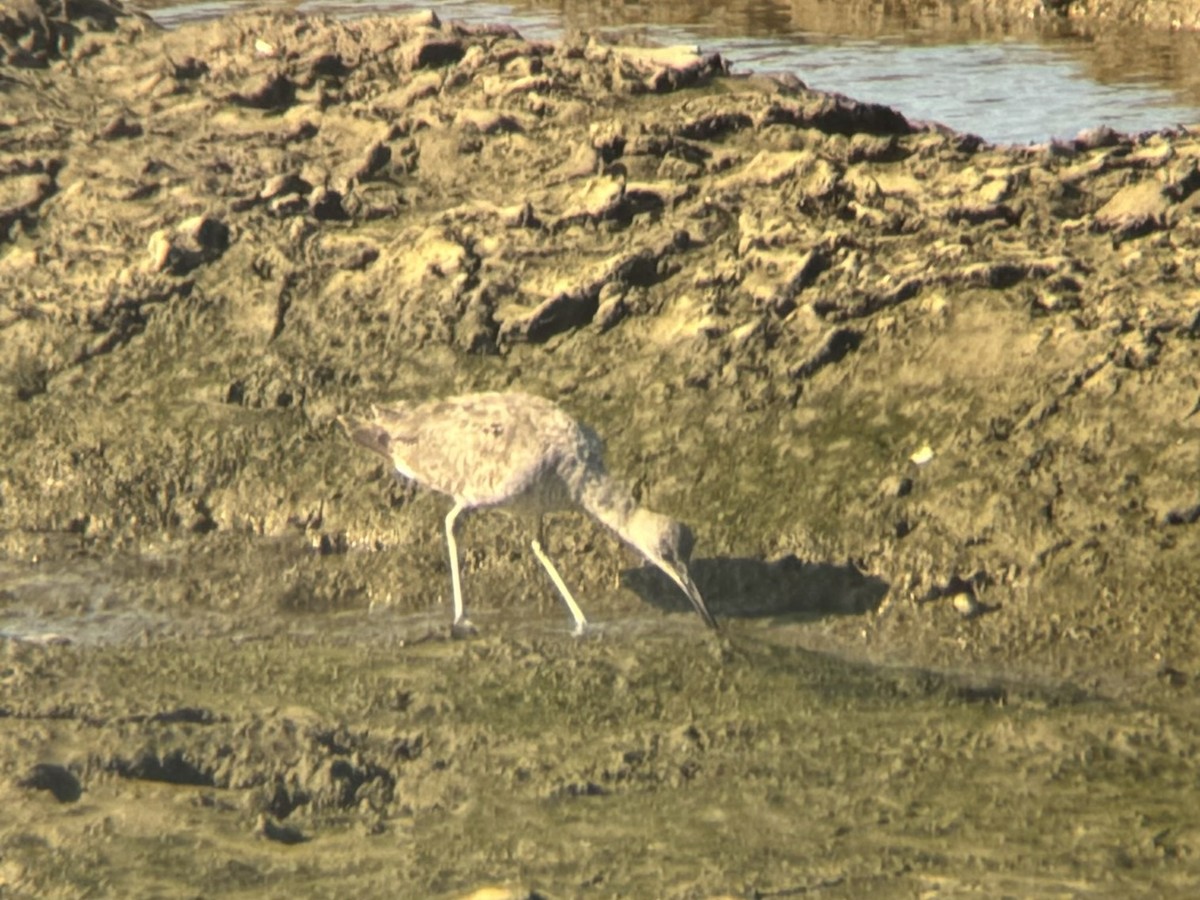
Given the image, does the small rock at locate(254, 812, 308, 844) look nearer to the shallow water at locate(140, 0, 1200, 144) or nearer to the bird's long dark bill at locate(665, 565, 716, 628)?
the bird's long dark bill at locate(665, 565, 716, 628)

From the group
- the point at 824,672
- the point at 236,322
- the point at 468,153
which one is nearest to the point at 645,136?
the point at 468,153

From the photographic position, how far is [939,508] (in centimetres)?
733

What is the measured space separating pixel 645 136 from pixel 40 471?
3071 mm

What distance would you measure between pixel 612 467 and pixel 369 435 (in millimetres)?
973

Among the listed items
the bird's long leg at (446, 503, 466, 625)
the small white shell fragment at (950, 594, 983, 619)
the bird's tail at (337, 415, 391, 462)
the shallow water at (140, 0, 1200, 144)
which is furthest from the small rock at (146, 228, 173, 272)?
the shallow water at (140, 0, 1200, 144)

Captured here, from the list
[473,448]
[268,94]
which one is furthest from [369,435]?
[268,94]

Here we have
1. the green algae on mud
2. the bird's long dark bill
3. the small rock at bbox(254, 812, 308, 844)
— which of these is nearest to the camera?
the green algae on mud

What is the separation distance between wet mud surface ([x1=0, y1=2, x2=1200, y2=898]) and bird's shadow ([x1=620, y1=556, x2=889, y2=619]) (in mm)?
17

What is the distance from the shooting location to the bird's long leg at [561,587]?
709 cm

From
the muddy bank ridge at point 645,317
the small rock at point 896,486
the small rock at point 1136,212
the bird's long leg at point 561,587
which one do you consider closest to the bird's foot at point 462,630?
the bird's long leg at point 561,587

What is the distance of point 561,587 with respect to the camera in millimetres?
7215

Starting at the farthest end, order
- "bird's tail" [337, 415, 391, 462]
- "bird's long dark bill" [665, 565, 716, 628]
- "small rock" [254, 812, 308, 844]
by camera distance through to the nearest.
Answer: "bird's tail" [337, 415, 391, 462] → "bird's long dark bill" [665, 565, 716, 628] → "small rock" [254, 812, 308, 844]

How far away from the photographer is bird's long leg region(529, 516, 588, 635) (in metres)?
7.09

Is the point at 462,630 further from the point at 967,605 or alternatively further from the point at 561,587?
the point at 967,605
